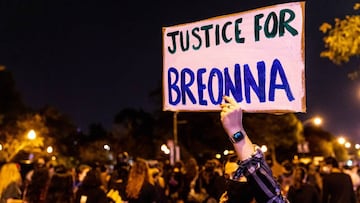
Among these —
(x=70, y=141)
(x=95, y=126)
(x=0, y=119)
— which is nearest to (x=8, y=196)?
(x=0, y=119)

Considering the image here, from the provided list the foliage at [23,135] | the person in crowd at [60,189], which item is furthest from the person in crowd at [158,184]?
the foliage at [23,135]

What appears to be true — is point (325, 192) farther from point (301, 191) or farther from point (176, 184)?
point (176, 184)

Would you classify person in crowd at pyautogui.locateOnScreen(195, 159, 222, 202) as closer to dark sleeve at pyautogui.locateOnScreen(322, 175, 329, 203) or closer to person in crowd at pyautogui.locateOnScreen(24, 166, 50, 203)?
dark sleeve at pyautogui.locateOnScreen(322, 175, 329, 203)

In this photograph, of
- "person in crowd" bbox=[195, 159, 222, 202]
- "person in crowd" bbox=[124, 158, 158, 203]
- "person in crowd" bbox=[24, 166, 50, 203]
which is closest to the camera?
"person in crowd" bbox=[124, 158, 158, 203]

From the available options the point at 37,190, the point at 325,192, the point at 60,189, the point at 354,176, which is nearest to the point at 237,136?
the point at 37,190

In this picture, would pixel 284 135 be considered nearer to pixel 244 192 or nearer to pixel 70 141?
pixel 70 141

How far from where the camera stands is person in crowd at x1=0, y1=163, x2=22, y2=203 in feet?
29.9

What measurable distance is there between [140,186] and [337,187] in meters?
4.41

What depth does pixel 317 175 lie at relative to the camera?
43.8 feet

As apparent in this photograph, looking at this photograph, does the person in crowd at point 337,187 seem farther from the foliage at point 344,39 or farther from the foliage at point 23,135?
the foliage at point 23,135

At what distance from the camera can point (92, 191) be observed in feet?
30.4

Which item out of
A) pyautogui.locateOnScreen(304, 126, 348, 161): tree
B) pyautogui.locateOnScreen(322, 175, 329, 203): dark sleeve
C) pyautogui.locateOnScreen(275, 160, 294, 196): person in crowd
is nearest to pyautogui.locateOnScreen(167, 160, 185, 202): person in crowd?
pyautogui.locateOnScreen(275, 160, 294, 196): person in crowd

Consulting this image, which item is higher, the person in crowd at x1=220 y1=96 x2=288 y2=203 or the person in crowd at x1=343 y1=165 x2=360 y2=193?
the person in crowd at x1=220 y1=96 x2=288 y2=203

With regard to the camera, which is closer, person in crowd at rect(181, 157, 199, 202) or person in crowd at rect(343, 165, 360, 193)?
person in crowd at rect(343, 165, 360, 193)
